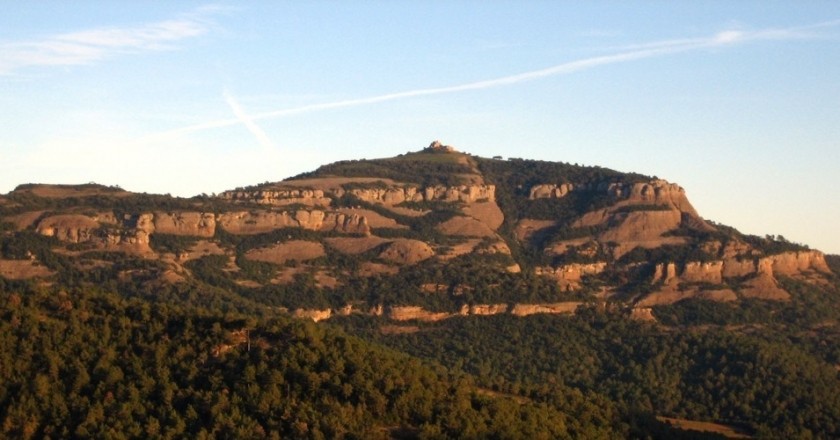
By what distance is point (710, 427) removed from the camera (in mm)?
120062

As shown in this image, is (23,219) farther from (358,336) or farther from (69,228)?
(358,336)

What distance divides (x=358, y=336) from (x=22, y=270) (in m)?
41.4

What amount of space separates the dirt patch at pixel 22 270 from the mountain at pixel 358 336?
0.46 m

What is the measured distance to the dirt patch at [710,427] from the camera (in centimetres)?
11519

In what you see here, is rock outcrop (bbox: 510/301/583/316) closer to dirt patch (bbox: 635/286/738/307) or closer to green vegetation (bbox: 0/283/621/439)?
dirt patch (bbox: 635/286/738/307)

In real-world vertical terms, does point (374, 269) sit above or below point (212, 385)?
above

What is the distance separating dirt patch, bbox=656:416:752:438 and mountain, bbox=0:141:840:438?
7.23ft

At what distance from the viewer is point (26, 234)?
17738 centimetres

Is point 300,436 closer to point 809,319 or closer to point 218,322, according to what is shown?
point 218,322

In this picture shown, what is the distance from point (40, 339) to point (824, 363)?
318 ft

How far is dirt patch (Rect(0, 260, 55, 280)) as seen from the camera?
6477 inches

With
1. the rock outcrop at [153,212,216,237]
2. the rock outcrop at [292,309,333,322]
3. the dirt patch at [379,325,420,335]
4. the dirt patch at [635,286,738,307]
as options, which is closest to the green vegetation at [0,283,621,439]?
the dirt patch at [379,325,420,335]

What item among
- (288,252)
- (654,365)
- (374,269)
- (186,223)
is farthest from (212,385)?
(186,223)

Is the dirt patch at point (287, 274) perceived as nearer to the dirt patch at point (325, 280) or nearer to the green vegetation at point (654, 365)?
the dirt patch at point (325, 280)
